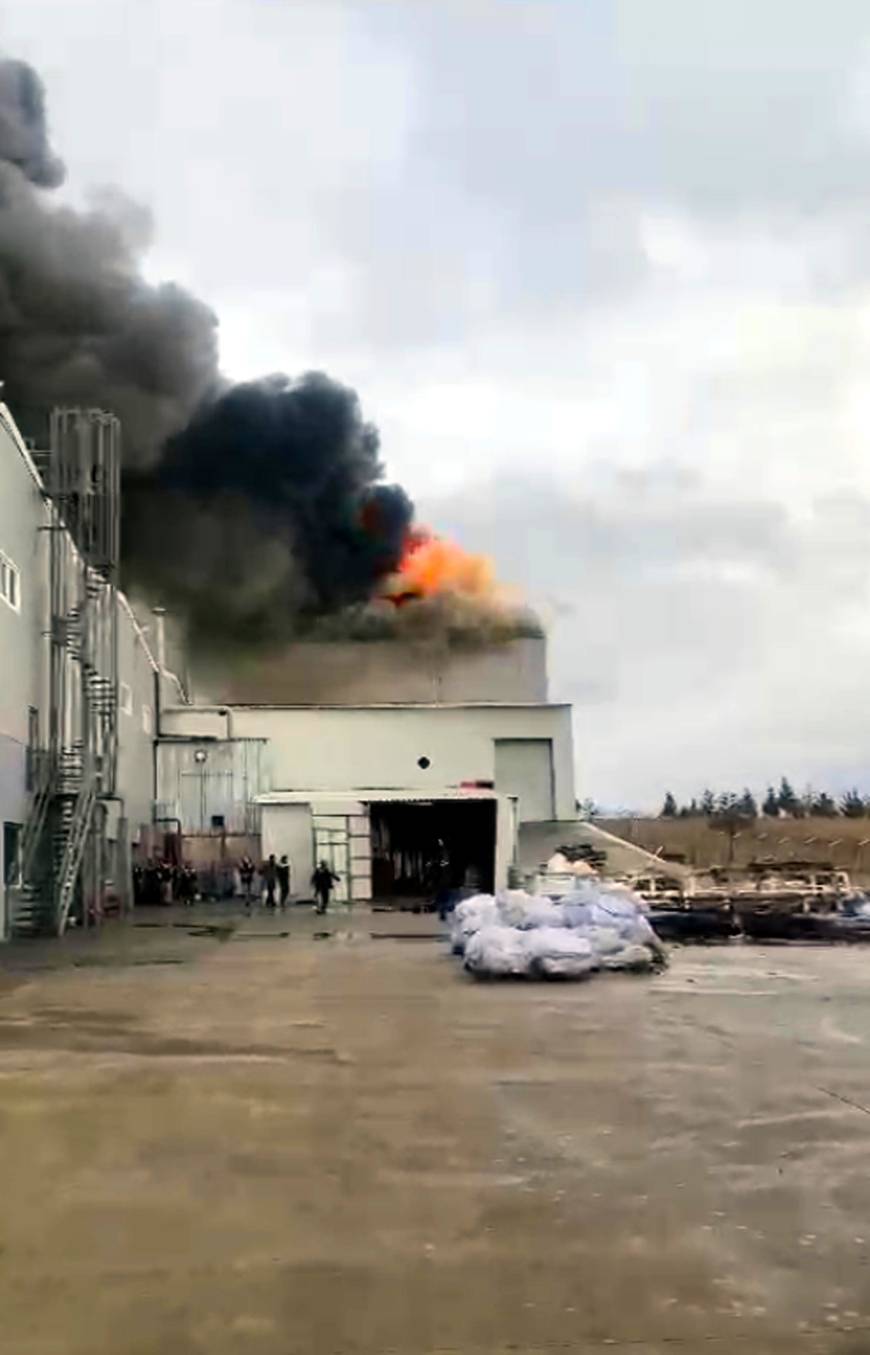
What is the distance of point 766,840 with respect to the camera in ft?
189

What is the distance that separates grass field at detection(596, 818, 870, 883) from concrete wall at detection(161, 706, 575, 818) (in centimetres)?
638

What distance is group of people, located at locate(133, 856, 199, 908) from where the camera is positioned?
118ft

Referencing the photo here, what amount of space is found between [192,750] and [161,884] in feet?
21.3

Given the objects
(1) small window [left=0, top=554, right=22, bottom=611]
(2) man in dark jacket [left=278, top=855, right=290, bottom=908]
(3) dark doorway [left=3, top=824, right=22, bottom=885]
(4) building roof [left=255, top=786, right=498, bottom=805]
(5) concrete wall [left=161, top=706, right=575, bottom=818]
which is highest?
(1) small window [left=0, top=554, right=22, bottom=611]

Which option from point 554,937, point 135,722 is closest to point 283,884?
point 135,722

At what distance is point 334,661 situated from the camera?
53.9 metres

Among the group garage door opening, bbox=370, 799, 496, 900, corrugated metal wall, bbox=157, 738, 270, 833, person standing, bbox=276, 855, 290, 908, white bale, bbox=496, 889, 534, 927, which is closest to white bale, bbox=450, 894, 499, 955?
white bale, bbox=496, 889, 534, 927

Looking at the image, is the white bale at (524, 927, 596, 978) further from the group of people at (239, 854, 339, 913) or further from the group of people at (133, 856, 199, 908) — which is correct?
→ the group of people at (133, 856, 199, 908)

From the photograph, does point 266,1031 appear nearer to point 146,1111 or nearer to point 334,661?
point 146,1111

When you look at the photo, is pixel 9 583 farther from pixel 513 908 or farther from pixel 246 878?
pixel 246 878

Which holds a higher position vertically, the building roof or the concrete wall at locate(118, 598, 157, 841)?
the concrete wall at locate(118, 598, 157, 841)

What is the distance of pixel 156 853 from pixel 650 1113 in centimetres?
3233

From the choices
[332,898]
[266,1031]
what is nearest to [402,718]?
[332,898]

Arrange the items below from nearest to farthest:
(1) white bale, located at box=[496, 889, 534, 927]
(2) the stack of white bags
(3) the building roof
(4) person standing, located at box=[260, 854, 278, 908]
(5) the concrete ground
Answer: (5) the concrete ground, (2) the stack of white bags, (1) white bale, located at box=[496, 889, 534, 927], (4) person standing, located at box=[260, 854, 278, 908], (3) the building roof
